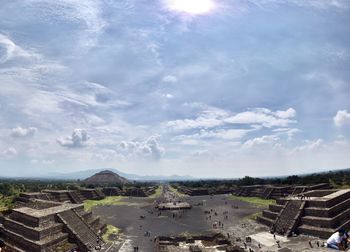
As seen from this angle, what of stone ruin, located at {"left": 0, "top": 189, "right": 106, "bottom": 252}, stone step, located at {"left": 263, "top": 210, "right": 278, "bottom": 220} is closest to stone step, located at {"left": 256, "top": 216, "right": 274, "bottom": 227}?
stone step, located at {"left": 263, "top": 210, "right": 278, "bottom": 220}

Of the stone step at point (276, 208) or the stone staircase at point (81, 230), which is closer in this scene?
the stone staircase at point (81, 230)

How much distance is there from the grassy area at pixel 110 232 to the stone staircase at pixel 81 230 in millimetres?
1932

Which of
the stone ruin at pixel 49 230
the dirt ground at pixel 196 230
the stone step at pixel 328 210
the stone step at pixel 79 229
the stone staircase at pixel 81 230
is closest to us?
the stone ruin at pixel 49 230

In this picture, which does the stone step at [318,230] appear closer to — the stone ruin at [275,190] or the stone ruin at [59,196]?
the stone ruin at [275,190]

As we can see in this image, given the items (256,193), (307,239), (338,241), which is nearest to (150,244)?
(307,239)

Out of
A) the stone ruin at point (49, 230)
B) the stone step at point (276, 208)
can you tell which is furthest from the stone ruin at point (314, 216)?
the stone ruin at point (49, 230)

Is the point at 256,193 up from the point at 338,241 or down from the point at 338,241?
down

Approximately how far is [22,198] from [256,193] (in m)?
66.9

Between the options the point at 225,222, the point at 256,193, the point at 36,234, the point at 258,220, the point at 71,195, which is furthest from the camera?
the point at 256,193

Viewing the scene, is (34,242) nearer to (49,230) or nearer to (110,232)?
(49,230)

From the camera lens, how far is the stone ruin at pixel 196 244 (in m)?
31.3

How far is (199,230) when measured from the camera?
144 ft

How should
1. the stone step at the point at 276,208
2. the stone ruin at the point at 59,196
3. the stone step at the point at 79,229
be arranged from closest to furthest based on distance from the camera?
1. the stone step at the point at 79,229
2. the stone step at the point at 276,208
3. the stone ruin at the point at 59,196

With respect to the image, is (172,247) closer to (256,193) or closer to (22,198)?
(22,198)
